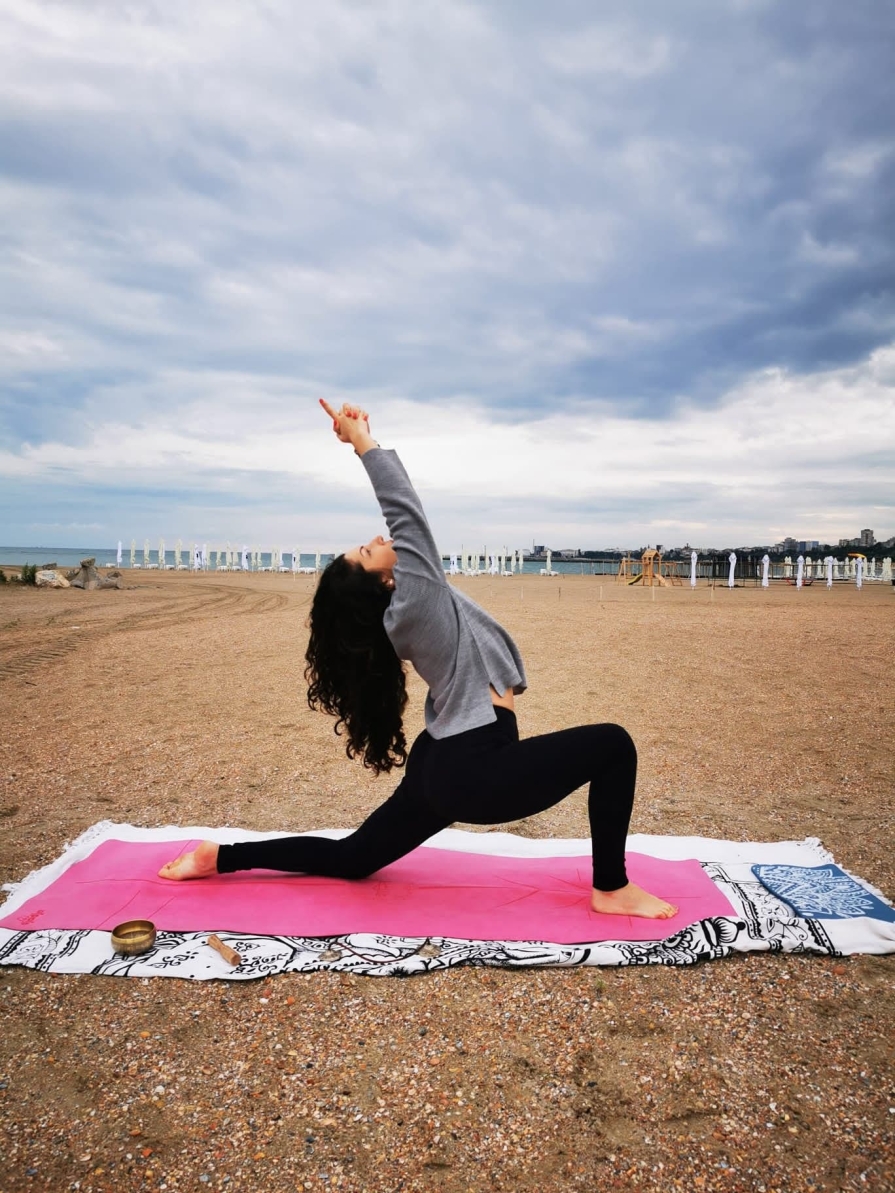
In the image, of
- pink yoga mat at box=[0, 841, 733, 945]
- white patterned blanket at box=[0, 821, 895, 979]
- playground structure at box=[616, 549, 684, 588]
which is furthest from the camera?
playground structure at box=[616, 549, 684, 588]

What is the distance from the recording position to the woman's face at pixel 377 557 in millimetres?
2424

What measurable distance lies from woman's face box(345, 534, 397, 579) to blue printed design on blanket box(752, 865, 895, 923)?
6.58ft

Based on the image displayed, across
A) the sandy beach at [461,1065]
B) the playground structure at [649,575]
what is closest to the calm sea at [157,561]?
the playground structure at [649,575]

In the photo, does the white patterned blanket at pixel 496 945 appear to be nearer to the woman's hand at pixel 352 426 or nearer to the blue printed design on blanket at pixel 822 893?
the blue printed design on blanket at pixel 822 893

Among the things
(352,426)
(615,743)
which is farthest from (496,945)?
(352,426)

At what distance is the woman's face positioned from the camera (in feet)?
7.95

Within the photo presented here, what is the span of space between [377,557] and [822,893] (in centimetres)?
221

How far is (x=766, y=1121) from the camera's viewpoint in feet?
5.77

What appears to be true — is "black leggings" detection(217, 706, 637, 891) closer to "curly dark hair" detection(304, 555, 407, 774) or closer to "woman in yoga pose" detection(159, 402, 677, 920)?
"woman in yoga pose" detection(159, 402, 677, 920)

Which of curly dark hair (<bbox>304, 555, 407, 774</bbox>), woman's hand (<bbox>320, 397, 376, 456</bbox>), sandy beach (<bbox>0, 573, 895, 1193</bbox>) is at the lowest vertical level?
sandy beach (<bbox>0, 573, 895, 1193</bbox>)

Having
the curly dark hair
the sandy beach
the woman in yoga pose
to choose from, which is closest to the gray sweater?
the woman in yoga pose

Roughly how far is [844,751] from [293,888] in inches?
164

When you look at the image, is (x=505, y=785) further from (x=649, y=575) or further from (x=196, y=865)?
(x=649, y=575)

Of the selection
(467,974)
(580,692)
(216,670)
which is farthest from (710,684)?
(467,974)
